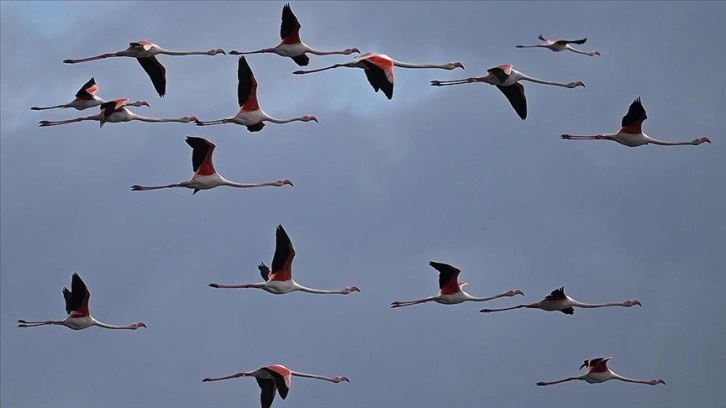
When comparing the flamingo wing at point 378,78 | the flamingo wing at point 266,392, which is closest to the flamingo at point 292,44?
the flamingo wing at point 378,78

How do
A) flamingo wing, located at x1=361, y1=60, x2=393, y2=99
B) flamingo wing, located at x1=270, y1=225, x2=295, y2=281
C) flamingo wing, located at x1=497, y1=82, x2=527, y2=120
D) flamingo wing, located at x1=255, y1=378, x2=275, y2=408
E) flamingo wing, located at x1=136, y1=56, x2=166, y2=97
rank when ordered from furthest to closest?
1. flamingo wing, located at x1=136, y1=56, x2=166, y2=97
2. flamingo wing, located at x1=270, y1=225, x2=295, y2=281
3. flamingo wing, located at x1=497, y1=82, x2=527, y2=120
4. flamingo wing, located at x1=255, y1=378, x2=275, y2=408
5. flamingo wing, located at x1=361, y1=60, x2=393, y2=99

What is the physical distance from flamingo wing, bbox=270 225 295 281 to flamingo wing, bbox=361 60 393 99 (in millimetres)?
5309

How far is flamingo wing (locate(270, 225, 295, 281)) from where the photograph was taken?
45.6 meters

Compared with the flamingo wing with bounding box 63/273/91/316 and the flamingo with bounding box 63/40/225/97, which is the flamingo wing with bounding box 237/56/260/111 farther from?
the flamingo wing with bounding box 63/273/91/316

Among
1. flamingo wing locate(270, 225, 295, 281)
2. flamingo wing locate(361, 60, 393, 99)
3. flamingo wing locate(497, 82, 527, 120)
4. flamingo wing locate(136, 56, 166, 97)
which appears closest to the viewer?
flamingo wing locate(361, 60, 393, 99)

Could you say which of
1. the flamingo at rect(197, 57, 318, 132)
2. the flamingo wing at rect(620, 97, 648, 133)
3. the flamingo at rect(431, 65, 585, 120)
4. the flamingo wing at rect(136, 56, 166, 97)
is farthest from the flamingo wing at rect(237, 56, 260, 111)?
the flamingo wing at rect(620, 97, 648, 133)

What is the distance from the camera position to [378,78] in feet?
135

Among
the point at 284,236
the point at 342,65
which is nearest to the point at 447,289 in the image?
the point at 284,236

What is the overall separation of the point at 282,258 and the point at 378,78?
6.43 metres

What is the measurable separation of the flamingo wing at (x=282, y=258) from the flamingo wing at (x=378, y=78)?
531cm

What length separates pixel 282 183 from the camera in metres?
48.1

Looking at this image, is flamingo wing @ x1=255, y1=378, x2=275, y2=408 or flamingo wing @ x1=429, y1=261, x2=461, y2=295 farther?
flamingo wing @ x1=429, y1=261, x2=461, y2=295

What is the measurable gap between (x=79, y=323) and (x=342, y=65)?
344 inches

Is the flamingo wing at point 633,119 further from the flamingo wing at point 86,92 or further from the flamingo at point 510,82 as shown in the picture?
the flamingo wing at point 86,92
